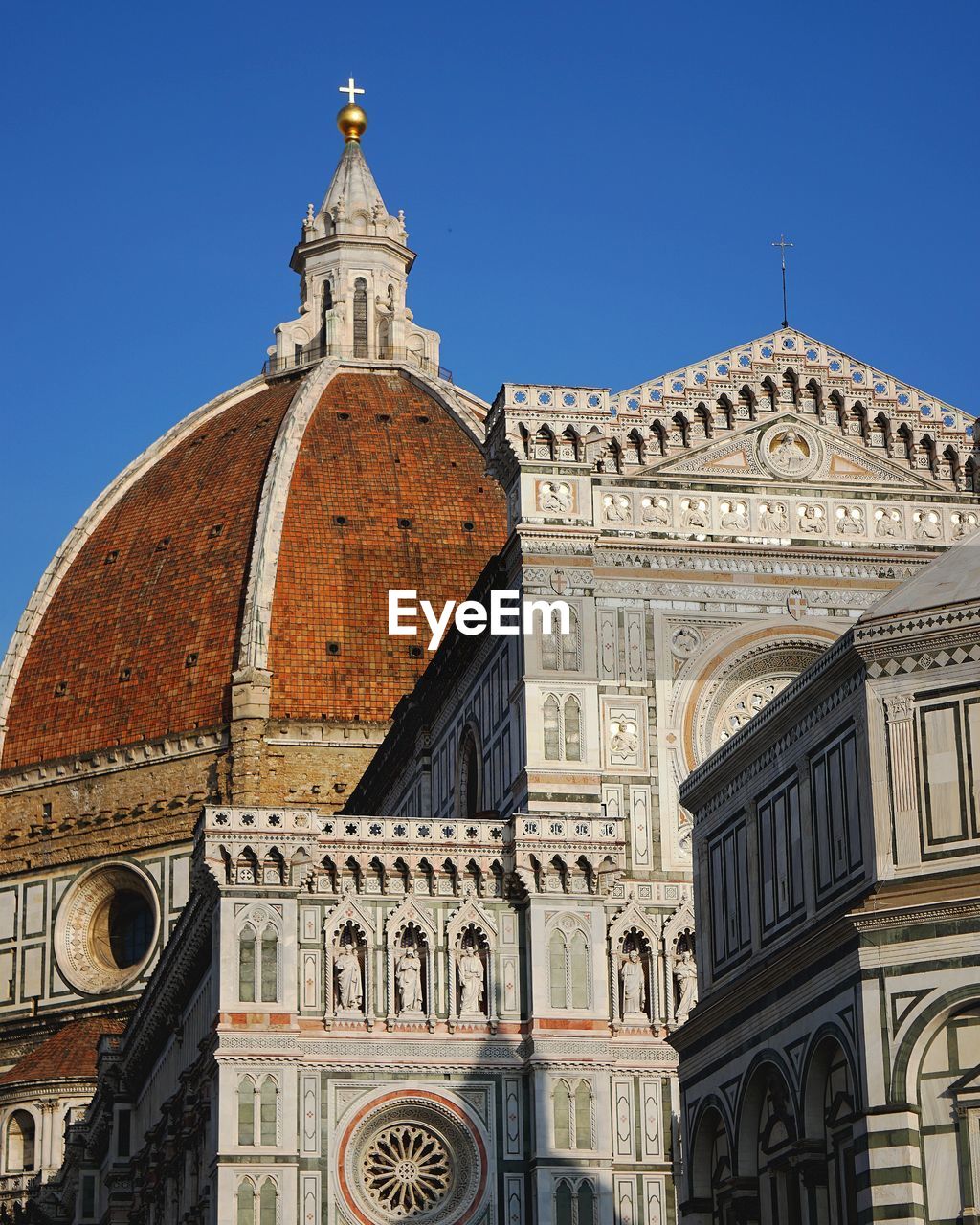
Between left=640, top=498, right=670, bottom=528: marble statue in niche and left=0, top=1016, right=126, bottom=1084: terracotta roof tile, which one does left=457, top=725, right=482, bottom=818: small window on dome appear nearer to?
left=640, top=498, right=670, bottom=528: marble statue in niche

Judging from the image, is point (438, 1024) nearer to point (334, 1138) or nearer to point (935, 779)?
point (334, 1138)

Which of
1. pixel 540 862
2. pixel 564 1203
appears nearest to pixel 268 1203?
pixel 564 1203

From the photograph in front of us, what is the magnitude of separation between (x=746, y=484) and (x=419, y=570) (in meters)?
30.7

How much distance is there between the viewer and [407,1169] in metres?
37.2

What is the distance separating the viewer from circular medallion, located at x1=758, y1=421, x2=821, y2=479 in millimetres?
43344

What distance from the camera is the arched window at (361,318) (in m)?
84.1

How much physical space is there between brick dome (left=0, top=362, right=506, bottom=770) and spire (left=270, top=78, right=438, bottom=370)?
4605 mm

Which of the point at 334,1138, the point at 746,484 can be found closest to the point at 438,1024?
the point at 334,1138

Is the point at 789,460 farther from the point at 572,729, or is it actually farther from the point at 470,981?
the point at 470,981

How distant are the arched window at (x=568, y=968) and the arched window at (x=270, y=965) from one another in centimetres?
387

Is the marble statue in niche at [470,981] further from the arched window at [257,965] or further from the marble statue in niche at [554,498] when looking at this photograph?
the marble statue in niche at [554,498]

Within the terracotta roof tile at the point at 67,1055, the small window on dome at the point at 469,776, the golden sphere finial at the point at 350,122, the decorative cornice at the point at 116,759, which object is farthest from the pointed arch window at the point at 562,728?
the golden sphere finial at the point at 350,122

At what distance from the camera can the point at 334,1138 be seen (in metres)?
36.9

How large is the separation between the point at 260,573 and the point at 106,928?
1018 cm
